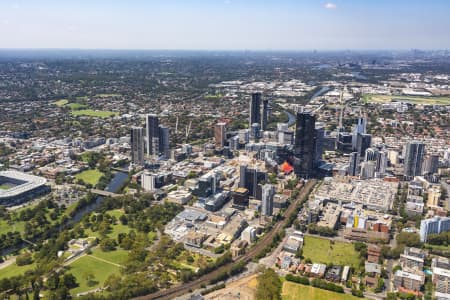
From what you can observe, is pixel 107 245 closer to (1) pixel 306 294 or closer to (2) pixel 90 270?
(2) pixel 90 270

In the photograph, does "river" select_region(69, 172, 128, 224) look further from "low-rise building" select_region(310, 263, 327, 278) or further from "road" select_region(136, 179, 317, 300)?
"low-rise building" select_region(310, 263, 327, 278)

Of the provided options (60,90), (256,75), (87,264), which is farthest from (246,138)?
(256,75)

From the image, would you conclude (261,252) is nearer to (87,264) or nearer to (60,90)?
(87,264)

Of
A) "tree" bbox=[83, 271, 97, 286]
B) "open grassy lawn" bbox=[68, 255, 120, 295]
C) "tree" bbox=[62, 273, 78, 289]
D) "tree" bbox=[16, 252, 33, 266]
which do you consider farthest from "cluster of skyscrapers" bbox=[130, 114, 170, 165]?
"tree" bbox=[62, 273, 78, 289]

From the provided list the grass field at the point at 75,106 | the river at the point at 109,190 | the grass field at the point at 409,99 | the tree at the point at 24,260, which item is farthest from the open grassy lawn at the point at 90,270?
the grass field at the point at 409,99

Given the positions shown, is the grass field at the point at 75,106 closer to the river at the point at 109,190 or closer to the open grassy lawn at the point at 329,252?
the river at the point at 109,190
